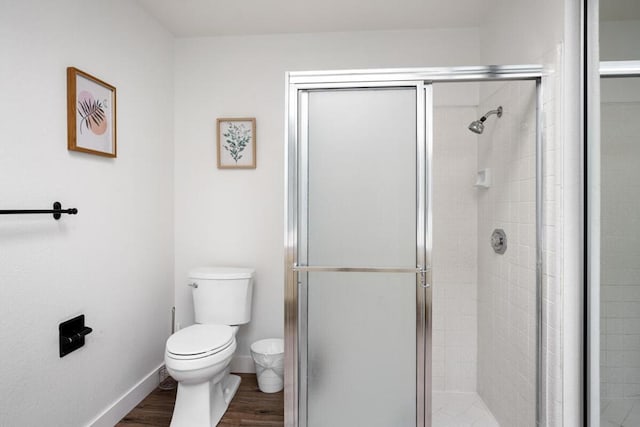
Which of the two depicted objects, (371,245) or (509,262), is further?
(509,262)

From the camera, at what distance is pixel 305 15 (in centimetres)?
240

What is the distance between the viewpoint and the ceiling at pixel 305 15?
7.41 feet

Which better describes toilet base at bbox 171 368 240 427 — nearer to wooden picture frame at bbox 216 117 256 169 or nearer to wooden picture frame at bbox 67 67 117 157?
wooden picture frame at bbox 67 67 117 157

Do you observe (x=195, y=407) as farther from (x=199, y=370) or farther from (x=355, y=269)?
(x=355, y=269)

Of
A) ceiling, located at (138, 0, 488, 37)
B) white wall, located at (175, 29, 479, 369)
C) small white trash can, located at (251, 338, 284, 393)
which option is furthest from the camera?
white wall, located at (175, 29, 479, 369)

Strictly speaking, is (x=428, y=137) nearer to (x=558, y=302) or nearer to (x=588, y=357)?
(x=558, y=302)

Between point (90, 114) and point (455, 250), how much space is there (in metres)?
2.40

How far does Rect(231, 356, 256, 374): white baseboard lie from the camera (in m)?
2.70

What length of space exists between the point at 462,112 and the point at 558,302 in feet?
4.75

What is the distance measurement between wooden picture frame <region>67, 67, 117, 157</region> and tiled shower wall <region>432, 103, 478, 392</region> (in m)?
2.08

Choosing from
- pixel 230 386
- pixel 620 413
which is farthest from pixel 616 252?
pixel 230 386

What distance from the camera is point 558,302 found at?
61.8 inches

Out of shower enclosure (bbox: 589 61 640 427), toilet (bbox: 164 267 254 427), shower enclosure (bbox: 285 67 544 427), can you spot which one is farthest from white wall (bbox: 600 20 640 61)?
toilet (bbox: 164 267 254 427)

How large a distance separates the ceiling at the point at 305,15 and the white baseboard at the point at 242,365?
2.47 meters
